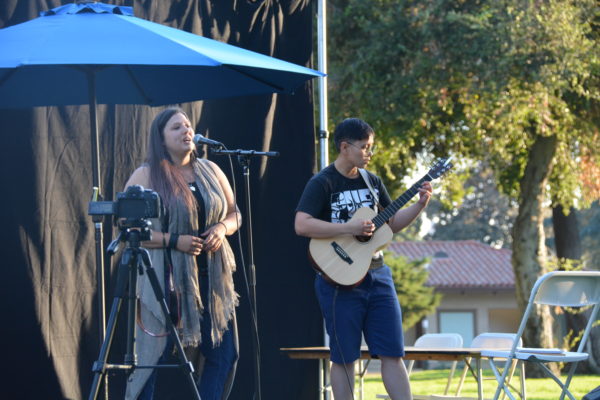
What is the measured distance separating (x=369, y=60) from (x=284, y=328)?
6574 millimetres

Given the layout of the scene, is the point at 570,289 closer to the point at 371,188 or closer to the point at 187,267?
the point at 371,188

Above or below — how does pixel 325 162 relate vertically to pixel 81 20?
below

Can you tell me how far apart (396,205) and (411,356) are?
1.45 meters

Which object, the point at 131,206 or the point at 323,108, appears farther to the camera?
the point at 323,108

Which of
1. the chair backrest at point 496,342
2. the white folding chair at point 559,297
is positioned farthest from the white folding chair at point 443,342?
the white folding chair at point 559,297

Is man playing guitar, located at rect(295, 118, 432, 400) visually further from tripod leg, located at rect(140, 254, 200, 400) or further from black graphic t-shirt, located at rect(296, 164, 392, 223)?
tripod leg, located at rect(140, 254, 200, 400)

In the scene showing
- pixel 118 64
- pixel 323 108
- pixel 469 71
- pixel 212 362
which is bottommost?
pixel 212 362

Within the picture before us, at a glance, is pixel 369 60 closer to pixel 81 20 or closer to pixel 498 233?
pixel 81 20

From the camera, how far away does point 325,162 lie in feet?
18.7

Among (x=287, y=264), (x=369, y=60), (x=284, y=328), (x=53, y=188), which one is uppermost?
(x=369, y=60)

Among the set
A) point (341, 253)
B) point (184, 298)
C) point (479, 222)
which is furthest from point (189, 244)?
point (479, 222)

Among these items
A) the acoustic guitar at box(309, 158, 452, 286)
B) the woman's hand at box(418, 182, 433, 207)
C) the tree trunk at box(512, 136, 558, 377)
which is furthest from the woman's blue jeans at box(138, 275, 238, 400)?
the tree trunk at box(512, 136, 558, 377)

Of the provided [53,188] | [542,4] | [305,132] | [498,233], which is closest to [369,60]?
[542,4]

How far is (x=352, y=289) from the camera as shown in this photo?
167 inches
